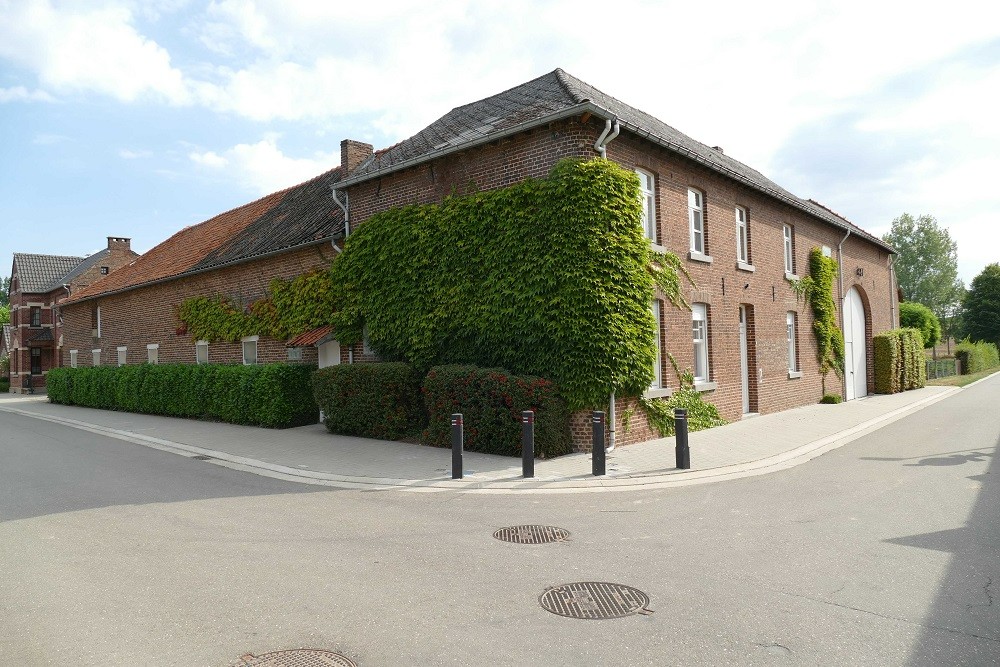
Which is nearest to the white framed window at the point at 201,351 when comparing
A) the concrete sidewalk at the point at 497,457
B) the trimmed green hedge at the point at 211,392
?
the trimmed green hedge at the point at 211,392

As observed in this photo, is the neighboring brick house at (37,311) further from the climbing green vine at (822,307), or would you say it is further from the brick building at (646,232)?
the climbing green vine at (822,307)

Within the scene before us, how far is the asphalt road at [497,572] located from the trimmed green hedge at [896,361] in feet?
52.8

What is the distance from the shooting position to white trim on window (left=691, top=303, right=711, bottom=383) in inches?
550

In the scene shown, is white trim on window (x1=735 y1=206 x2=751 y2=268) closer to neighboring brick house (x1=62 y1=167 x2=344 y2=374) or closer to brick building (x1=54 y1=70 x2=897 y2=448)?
brick building (x1=54 y1=70 x2=897 y2=448)

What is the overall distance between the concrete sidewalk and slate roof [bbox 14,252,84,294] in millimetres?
37010

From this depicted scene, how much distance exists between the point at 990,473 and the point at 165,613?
381 inches

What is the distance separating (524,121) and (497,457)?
5.74 metres

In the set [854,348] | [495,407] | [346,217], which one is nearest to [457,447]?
[495,407]

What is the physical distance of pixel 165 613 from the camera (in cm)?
431

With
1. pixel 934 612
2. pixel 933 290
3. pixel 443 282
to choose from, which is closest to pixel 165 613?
→ pixel 934 612

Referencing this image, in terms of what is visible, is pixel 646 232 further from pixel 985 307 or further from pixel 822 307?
pixel 985 307

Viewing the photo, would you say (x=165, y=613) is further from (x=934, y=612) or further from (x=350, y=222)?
(x=350, y=222)

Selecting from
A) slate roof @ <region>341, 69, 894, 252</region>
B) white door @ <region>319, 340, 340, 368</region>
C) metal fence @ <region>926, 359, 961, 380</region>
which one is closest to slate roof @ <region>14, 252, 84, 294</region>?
white door @ <region>319, 340, 340, 368</region>

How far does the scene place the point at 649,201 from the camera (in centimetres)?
1292
